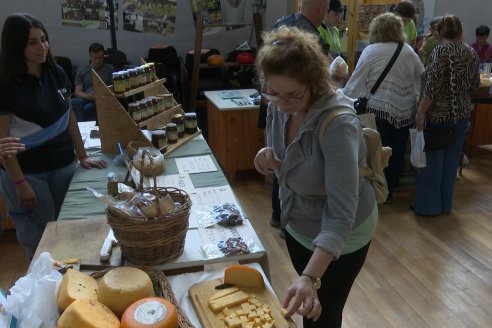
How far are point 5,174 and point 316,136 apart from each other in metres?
1.36

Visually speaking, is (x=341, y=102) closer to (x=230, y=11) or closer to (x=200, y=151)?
(x=200, y=151)

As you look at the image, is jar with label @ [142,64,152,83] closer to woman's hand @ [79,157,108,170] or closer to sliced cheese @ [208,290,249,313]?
woman's hand @ [79,157,108,170]

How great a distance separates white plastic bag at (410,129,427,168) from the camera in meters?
2.91

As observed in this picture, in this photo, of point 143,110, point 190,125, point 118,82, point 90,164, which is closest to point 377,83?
point 190,125

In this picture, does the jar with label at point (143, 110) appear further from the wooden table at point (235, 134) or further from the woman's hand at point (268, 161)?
the wooden table at point (235, 134)

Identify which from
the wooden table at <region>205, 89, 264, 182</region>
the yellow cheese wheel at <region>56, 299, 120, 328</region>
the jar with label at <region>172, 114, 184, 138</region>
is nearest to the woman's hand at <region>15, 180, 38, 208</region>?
the jar with label at <region>172, 114, 184, 138</region>

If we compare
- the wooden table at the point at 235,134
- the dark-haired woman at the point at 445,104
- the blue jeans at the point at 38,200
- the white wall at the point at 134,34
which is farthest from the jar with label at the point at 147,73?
the white wall at the point at 134,34

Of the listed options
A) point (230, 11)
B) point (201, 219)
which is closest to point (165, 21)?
point (230, 11)

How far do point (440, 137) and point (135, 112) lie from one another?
1.87m

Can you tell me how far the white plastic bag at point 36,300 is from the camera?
1078 millimetres

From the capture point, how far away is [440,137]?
2.89 m

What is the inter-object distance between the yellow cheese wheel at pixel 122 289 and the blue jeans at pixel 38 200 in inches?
36.4

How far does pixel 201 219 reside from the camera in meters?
1.62

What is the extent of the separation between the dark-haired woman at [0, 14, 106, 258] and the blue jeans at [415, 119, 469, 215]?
2.22m
